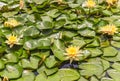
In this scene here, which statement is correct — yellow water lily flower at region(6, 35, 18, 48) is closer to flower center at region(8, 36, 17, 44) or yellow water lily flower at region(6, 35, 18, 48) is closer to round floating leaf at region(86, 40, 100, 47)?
flower center at region(8, 36, 17, 44)

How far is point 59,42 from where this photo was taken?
76.5 inches

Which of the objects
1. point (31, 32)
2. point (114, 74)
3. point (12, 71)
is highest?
point (31, 32)

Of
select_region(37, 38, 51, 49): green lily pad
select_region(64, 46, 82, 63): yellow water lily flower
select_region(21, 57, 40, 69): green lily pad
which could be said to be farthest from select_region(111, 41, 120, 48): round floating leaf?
select_region(21, 57, 40, 69): green lily pad

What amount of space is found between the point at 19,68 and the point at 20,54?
0.43 feet

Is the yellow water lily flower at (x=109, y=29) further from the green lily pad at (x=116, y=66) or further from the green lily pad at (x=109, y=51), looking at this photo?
the green lily pad at (x=116, y=66)

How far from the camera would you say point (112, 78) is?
5.95ft

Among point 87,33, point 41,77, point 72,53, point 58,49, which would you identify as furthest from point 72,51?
point 87,33

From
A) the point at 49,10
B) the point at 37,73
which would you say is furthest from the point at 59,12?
the point at 37,73

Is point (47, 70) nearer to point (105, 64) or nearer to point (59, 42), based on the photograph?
point (59, 42)

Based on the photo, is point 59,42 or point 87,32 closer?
point 59,42

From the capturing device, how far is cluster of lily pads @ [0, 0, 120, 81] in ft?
5.95

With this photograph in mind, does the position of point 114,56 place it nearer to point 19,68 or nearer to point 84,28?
point 84,28

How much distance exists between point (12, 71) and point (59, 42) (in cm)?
37

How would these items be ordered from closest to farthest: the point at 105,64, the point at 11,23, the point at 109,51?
the point at 105,64, the point at 109,51, the point at 11,23
